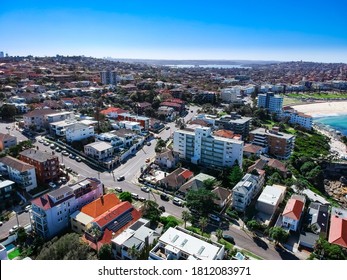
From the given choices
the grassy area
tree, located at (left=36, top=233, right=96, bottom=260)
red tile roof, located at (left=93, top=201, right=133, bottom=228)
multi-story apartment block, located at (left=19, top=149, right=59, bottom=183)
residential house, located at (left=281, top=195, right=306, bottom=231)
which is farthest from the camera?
multi-story apartment block, located at (left=19, top=149, right=59, bottom=183)

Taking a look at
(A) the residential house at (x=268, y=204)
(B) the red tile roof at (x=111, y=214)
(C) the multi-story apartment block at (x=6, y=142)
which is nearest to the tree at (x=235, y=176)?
(A) the residential house at (x=268, y=204)

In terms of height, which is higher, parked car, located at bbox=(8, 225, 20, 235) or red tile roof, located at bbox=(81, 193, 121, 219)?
red tile roof, located at bbox=(81, 193, 121, 219)

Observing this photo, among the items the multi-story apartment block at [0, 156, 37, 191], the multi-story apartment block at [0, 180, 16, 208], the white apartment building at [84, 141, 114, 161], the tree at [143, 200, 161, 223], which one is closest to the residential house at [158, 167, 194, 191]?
the tree at [143, 200, 161, 223]

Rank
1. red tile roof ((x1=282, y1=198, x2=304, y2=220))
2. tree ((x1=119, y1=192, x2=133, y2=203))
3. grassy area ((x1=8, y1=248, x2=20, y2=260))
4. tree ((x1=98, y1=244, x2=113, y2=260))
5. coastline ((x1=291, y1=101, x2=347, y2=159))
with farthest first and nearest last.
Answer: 1. coastline ((x1=291, y1=101, x2=347, y2=159))
2. tree ((x1=119, y1=192, x2=133, y2=203))
3. red tile roof ((x1=282, y1=198, x2=304, y2=220))
4. grassy area ((x1=8, y1=248, x2=20, y2=260))
5. tree ((x1=98, y1=244, x2=113, y2=260))

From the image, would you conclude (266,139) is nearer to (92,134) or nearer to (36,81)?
(92,134)

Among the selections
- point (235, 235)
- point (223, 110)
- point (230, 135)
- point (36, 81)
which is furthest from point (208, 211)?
point (36, 81)

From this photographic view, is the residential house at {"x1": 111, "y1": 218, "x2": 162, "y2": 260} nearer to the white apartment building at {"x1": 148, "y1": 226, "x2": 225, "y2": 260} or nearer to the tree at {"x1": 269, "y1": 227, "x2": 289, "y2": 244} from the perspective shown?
the white apartment building at {"x1": 148, "y1": 226, "x2": 225, "y2": 260}

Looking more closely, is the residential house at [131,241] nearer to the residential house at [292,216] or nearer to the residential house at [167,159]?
the residential house at [292,216]
